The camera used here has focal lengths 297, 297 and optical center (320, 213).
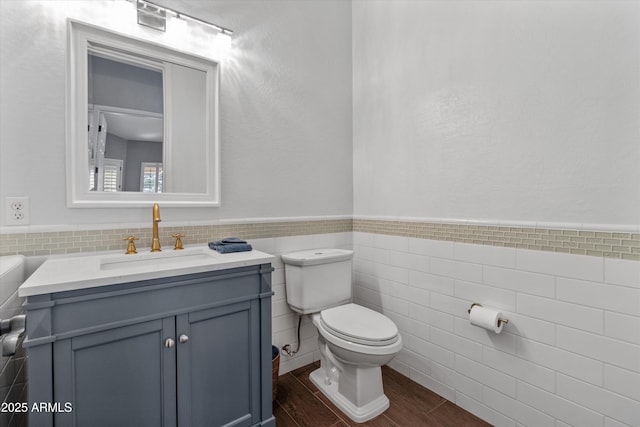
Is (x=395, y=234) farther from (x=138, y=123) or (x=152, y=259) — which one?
(x=138, y=123)

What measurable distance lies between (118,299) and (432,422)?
162cm

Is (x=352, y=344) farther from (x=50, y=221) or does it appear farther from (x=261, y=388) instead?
(x=50, y=221)

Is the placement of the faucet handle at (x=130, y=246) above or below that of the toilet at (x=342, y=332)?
above

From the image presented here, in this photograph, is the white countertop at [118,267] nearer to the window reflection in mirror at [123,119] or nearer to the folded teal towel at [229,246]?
A: the folded teal towel at [229,246]

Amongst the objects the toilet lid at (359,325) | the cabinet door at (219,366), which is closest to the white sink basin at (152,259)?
the cabinet door at (219,366)

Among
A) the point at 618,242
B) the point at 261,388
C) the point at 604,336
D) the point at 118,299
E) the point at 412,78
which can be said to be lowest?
the point at 261,388

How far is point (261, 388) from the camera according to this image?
1408 mm

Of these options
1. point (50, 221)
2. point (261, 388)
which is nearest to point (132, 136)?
point (50, 221)

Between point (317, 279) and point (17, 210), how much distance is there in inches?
57.6

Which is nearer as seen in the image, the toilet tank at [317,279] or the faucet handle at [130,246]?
the faucet handle at [130,246]

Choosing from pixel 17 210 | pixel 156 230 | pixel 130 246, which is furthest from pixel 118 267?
pixel 17 210

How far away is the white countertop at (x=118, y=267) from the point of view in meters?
0.96

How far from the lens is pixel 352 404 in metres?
1.64

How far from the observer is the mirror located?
1.37 m
